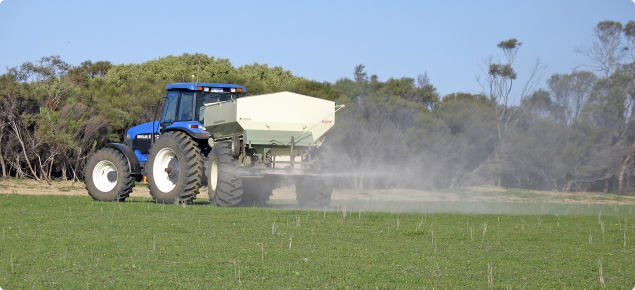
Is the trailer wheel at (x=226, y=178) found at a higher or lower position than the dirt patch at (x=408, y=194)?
higher

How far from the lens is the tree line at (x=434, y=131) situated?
3259 cm

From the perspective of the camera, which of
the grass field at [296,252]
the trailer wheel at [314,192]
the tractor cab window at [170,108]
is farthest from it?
the tractor cab window at [170,108]

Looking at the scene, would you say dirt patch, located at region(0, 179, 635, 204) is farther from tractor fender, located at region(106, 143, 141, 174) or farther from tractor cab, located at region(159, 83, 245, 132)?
Result: tractor cab, located at region(159, 83, 245, 132)

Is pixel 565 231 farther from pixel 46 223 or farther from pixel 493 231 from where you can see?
pixel 46 223

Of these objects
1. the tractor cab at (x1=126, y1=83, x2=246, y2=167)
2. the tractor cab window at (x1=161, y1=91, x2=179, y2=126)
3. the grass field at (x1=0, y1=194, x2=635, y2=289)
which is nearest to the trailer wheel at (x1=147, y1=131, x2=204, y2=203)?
the tractor cab at (x1=126, y1=83, x2=246, y2=167)

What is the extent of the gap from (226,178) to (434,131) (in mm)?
26677

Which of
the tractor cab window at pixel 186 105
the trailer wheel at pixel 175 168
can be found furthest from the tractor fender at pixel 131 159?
the tractor cab window at pixel 186 105

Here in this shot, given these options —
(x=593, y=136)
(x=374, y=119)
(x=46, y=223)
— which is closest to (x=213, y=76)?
(x=374, y=119)

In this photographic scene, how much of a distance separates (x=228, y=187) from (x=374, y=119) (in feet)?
84.0

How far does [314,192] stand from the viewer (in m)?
16.9

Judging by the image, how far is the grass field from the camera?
6.86 metres

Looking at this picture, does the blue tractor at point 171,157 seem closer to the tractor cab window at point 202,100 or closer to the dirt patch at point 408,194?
the tractor cab window at point 202,100

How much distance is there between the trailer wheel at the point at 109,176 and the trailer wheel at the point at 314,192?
189 inches

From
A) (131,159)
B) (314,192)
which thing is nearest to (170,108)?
(131,159)
